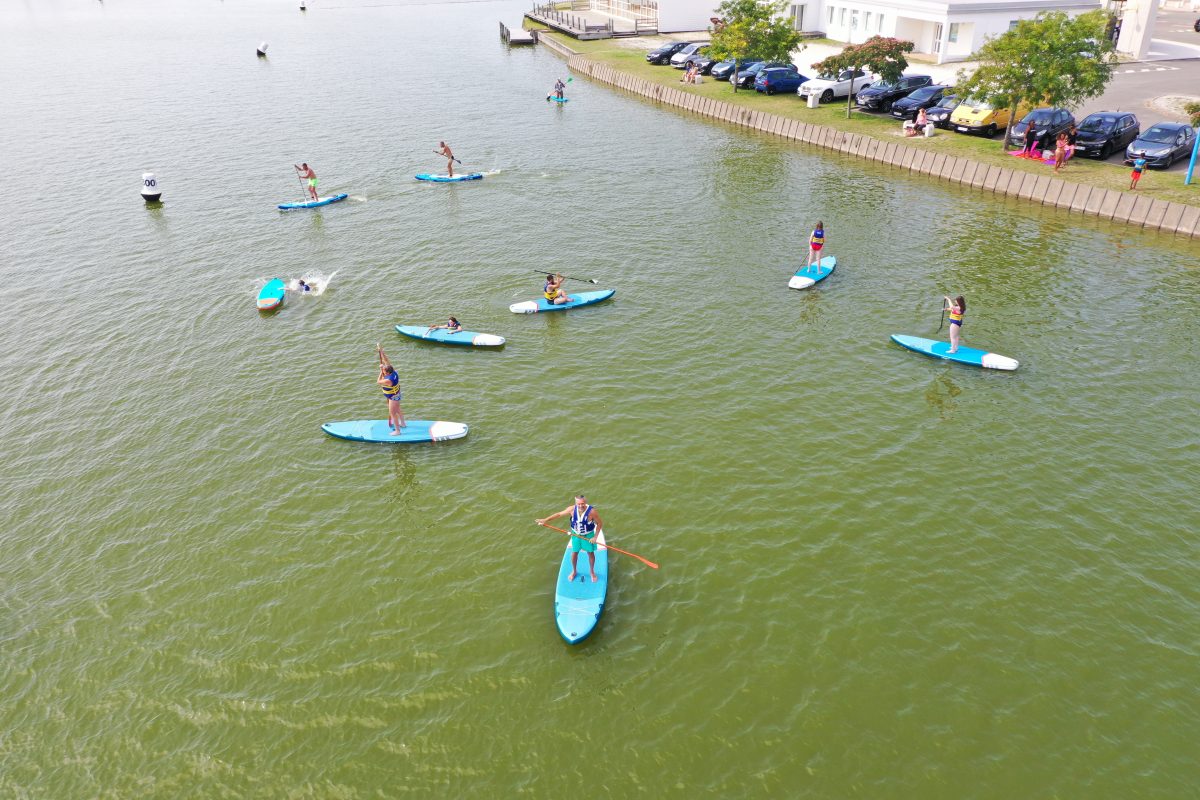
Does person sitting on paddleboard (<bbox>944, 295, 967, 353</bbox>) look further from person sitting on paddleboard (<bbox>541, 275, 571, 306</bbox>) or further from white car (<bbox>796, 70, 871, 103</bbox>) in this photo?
white car (<bbox>796, 70, 871, 103</bbox>)

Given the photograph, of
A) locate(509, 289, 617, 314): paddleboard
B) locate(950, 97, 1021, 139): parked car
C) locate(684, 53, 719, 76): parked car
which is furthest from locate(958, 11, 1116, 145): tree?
locate(684, 53, 719, 76): parked car

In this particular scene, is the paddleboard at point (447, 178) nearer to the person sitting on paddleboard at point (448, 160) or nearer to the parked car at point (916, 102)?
the person sitting on paddleboard at point (448, 160)

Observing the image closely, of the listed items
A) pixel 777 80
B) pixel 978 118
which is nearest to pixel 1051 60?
pixel 978 118

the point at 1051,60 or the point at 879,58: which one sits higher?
the point at 1051,60

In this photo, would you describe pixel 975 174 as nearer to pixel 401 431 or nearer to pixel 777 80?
pixel 777 80

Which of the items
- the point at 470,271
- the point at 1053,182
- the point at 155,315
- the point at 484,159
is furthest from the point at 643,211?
the point at 155,315

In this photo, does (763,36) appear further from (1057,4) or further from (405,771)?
(405,771)

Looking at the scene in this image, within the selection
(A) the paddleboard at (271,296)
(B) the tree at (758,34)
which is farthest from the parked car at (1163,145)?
(A) the paddleboard at (271,296)
